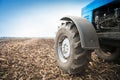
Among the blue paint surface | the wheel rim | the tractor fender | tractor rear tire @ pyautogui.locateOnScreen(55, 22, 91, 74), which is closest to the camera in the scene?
the tractor fender

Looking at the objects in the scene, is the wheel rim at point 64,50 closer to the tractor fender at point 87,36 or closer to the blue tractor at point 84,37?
the blue tractor at point 84,37

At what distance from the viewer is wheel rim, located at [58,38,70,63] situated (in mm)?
3229

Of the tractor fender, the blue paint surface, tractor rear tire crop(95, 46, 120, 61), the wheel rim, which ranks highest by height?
the blue paint surface

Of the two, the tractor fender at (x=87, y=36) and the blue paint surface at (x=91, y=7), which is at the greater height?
the blue paint surface at (x=91, y=7)

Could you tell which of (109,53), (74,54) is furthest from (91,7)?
(74,54)

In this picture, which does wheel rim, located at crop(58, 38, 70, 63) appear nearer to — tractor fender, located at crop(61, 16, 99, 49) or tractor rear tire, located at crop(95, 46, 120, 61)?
tractor fender, located at crop(61, 16, 99, 49)

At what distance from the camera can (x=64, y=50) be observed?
3.34m

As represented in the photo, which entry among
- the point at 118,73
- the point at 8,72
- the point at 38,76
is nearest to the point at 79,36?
the point at 38,76

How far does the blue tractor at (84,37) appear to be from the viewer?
8.52ft

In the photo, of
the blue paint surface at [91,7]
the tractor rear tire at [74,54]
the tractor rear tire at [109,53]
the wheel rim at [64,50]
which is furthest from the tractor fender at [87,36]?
the tractor rear tire at [109,53]

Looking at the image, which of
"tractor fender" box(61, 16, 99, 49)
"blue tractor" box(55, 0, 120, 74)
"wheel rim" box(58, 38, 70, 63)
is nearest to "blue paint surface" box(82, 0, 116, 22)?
"blue tractor" box(55, 0, 120, 74)

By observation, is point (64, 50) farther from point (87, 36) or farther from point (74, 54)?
point (87, 36)

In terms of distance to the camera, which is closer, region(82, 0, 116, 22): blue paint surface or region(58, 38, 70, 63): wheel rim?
region(58, 38, 70, 63): wheel rim

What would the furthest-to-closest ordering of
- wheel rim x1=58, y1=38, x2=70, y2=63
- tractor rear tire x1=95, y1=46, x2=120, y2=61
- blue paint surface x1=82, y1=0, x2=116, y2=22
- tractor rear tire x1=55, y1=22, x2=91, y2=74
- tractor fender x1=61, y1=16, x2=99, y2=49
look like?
1. tractor rear tire x1=95, y1=46, x2=120, y2=61
2. blue paint surface x1=82, y1=0, x2=116, y2=22
3. wheel rim x1=58, y1=38, x2=70, y2=63
4. tractor rear tire x1=55, y1=22, x2=91, y2=74
5. tractor fender x1=61, y1=16, x2=99, y2=49
